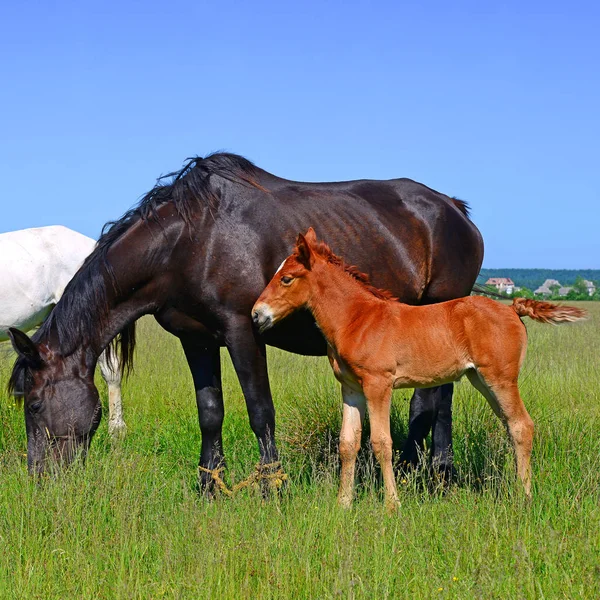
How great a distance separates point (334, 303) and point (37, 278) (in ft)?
14.0

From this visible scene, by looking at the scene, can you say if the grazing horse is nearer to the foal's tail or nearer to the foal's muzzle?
the foal's muzzle

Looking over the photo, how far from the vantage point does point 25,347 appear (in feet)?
17.1

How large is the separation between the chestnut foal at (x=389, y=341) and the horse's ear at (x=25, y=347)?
Result: 152 cm

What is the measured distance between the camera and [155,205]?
5.61m

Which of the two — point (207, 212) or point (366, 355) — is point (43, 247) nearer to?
point (207, 212)

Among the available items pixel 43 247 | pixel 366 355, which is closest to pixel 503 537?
pixel 366 355

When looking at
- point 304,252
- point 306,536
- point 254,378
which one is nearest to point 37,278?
point 254,378

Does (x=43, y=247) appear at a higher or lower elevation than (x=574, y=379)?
higher

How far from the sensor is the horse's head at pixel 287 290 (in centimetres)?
495

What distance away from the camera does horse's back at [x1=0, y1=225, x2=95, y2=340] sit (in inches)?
317

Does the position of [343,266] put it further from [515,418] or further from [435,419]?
[435,419]

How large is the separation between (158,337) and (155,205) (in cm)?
1133

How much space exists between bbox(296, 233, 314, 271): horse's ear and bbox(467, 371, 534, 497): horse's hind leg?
1305 mm

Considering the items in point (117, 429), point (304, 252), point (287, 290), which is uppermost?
point (304, 252)
